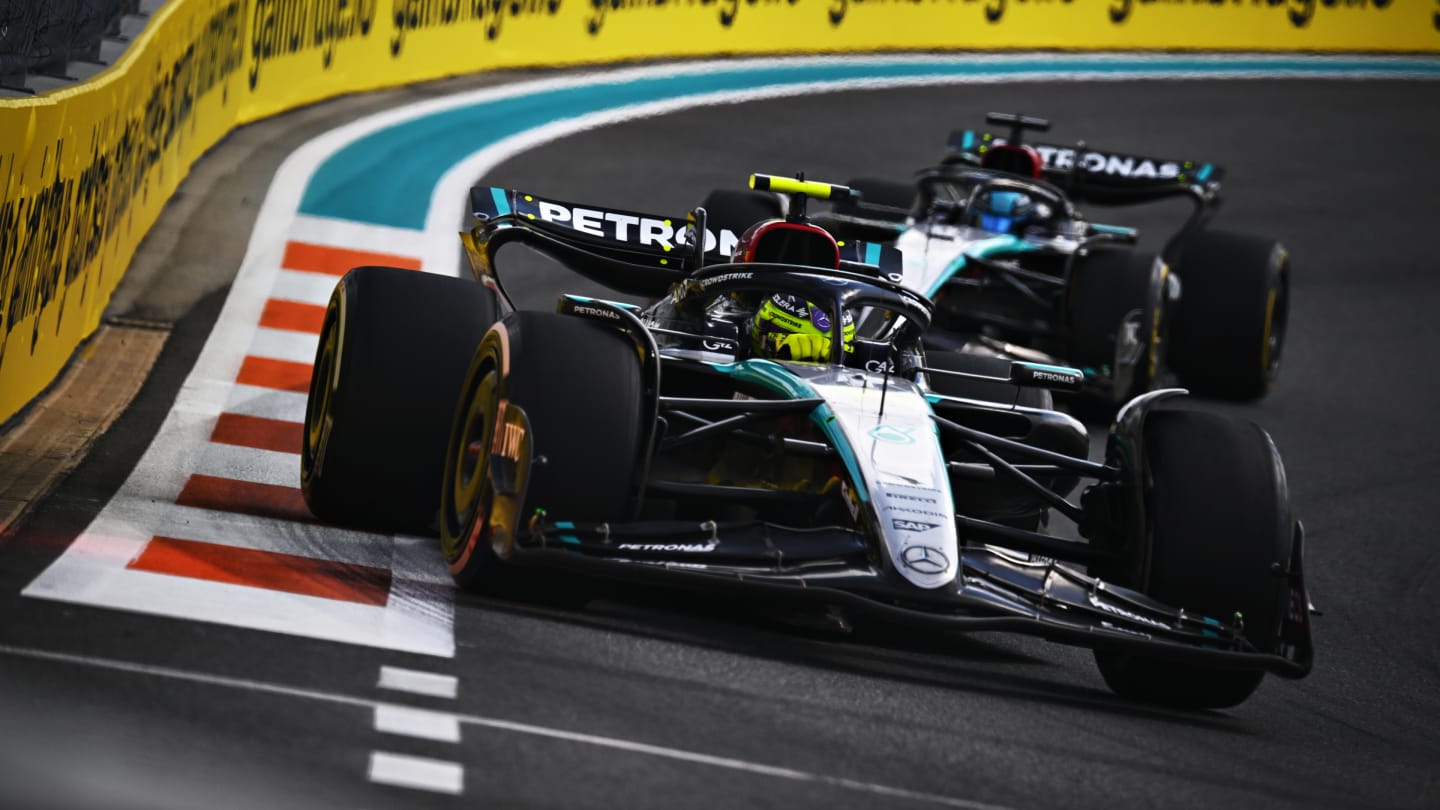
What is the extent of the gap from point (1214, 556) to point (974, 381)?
7.36 ft

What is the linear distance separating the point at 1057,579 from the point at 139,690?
3173 mm

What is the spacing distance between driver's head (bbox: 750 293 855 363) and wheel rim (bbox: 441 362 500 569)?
1.38 metres

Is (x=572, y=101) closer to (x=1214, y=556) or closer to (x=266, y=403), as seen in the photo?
(x=266, y=403)

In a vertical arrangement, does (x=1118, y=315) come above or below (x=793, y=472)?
below

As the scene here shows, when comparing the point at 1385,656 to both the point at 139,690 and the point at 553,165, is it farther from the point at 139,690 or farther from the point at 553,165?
the point at 553,165

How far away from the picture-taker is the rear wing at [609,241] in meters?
9.69

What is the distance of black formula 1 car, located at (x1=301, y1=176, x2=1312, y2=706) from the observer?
6633 millimetres

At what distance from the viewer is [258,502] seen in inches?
320

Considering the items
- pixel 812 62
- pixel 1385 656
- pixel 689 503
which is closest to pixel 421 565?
pixel 689 503

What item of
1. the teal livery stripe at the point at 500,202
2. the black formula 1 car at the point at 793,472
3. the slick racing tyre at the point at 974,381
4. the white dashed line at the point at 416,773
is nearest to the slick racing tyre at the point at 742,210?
the teal livery stripe at the point at 500,202

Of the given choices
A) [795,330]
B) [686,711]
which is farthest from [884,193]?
[686,711]

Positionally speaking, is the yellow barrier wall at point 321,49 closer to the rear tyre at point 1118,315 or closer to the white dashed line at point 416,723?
the white dashed line at point 416,723

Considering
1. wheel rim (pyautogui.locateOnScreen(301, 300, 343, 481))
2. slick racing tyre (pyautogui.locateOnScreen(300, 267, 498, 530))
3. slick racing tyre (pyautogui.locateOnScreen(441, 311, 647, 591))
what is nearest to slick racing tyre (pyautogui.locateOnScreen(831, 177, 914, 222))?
wheel rim (pyautogui.locateOnScreen(301, 300, 343, 481))

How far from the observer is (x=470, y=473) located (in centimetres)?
729
